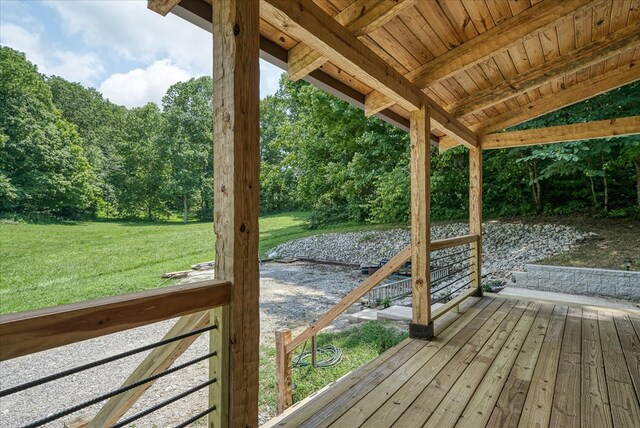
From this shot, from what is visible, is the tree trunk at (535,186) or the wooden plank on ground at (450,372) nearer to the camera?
the wooden plank on ground at (450,372)

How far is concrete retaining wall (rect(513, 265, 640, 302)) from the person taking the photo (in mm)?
4812

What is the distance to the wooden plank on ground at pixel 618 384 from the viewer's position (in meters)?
1.80

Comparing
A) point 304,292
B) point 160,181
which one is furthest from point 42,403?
point 160,181

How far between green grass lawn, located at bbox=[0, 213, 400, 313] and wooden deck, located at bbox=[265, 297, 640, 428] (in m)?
7.96

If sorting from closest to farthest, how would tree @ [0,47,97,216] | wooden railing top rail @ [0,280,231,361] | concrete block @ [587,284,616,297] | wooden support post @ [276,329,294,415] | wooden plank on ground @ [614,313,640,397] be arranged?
wooden railing top rail @ [0,280,231,361]
wooden plank on ground @ [614,313,640,397]
wooden support post @ [276,329,294,415]
concrete block @ [587,284,616,297]
tree @ [0,47,97,216]

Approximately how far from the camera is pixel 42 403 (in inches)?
152

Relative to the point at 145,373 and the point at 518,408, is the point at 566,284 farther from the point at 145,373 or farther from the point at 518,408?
the point at 145,373

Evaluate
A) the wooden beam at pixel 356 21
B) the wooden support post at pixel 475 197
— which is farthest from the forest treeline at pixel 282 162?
the wooden beam at pixel 356 21

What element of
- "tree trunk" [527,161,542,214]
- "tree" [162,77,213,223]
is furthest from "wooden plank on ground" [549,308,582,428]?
"tree" [162,77,213,223]

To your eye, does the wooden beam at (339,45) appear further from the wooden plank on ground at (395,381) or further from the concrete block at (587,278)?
the concrete block at (587,278)

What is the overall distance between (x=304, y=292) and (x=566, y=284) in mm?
4832

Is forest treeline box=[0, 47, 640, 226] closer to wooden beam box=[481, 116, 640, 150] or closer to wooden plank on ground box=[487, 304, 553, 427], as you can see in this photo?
wooden beam box=[481, 116, 640, 150]

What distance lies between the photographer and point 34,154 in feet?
57.2

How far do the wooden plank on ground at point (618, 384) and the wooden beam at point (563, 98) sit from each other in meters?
2.49
